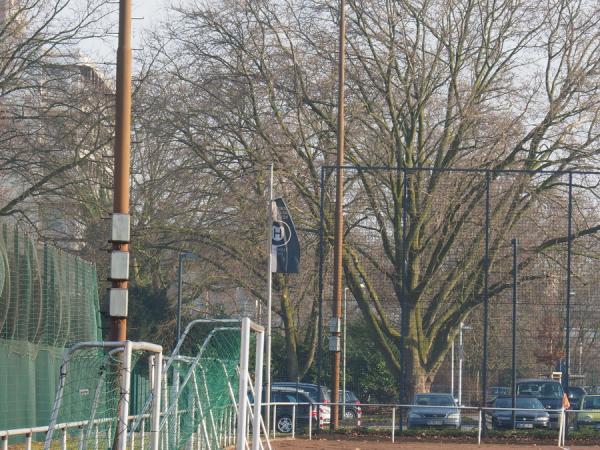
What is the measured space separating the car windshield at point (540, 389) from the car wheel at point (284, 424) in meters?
8.83

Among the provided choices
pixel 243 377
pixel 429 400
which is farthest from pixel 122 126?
pixel 429 400

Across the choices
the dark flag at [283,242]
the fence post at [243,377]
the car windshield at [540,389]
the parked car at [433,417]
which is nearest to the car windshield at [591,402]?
the car windshield at [540,389]

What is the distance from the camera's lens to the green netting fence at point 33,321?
53.9 feet

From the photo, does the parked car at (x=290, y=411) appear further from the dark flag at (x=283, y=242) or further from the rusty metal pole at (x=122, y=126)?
the rusty metal pole at (x=122, y=126)

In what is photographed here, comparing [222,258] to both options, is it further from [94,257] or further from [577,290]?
[577,290]

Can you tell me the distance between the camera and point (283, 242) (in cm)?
2511

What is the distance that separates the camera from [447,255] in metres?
34.2

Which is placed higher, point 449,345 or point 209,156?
point 209,156

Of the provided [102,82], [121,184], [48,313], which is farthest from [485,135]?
[121,184]

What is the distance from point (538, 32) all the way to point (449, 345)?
34.3 feet

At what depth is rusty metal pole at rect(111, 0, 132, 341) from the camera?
14.9m

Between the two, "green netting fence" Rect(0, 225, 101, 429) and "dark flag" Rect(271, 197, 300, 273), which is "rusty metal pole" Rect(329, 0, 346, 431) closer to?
"dark flag" Rect(271, 197, 300, 273)

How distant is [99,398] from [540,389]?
26.8 meters

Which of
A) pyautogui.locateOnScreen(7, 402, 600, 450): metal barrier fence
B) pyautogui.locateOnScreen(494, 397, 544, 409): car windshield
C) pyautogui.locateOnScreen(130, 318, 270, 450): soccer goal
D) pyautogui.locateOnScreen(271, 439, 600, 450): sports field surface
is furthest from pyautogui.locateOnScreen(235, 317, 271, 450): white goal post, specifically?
pyautogui.locateOnScreen(494, 397, 544, 409): car windshield
